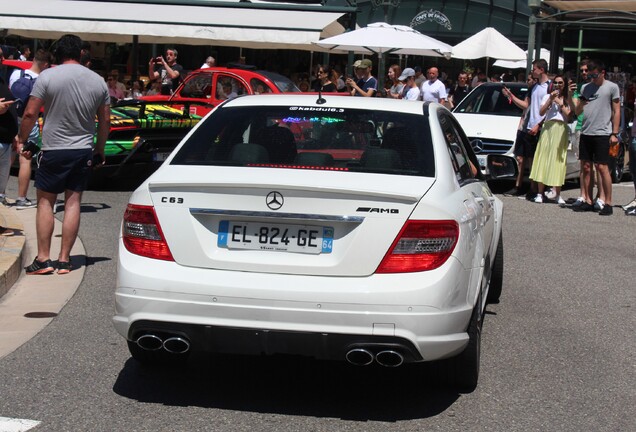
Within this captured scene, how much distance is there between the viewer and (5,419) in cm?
491

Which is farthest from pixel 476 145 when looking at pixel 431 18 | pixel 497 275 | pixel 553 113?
pixel 431 18

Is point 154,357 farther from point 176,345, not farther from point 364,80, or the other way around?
point 364,80

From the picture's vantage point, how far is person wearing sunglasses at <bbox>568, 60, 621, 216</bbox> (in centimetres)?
1352

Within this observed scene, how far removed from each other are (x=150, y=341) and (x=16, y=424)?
2.37ft

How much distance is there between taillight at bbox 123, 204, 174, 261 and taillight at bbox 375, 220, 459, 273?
1.06 metres

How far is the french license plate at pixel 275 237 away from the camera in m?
4.84

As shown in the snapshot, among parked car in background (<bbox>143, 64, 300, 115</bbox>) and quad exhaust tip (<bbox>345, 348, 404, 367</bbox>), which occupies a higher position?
parked car in background (<bbox>143, 64, 300, 115</bbox>)

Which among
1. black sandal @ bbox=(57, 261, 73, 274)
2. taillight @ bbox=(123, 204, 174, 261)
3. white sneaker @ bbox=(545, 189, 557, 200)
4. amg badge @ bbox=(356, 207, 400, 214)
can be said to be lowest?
white sneaker @ bbox=(545, 189, 557, 200)

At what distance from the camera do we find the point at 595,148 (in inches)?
539

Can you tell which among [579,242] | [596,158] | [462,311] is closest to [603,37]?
[596,158]

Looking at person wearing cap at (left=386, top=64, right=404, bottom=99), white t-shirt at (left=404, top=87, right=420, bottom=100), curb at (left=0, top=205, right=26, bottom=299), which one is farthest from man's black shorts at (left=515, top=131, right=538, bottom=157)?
curb at (left=0, top=205, right=26, bottom=299)

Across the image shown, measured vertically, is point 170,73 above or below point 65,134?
below

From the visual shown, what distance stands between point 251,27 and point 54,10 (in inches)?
194

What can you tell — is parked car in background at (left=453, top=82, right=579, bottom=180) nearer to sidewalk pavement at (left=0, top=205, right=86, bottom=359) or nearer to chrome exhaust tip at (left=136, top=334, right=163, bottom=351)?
sidewalk pavement at (left=0, top=205, right=86, bottom=359)
